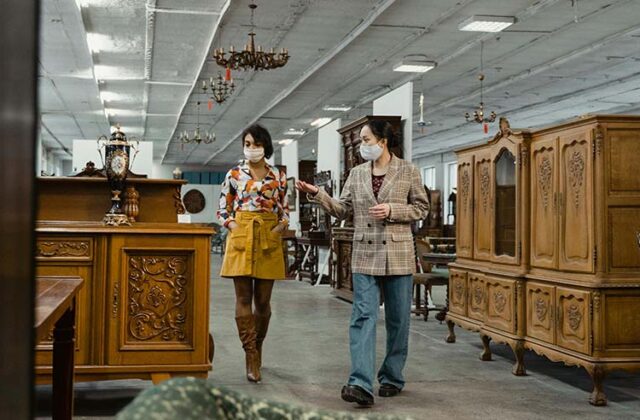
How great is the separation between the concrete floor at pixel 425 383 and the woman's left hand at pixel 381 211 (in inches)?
41.0

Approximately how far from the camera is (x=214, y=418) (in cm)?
82

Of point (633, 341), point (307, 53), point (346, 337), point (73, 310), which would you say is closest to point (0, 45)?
point (73, 310)

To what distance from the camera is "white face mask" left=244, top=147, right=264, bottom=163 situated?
4.77m

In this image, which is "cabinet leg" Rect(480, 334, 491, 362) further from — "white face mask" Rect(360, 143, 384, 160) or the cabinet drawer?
the cabinet drawer

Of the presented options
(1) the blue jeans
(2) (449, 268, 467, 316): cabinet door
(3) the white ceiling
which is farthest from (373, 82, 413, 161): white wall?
(1) the blue jeans

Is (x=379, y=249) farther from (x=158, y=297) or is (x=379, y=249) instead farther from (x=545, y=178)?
(x=545, y=178)

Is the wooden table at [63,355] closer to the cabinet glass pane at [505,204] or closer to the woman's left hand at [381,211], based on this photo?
the woman's left hand at [381,211]

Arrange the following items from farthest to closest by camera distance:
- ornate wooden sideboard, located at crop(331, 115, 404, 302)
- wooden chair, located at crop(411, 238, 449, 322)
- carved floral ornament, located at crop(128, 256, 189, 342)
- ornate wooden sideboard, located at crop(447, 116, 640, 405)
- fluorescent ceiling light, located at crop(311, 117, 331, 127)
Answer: fluorescent ceiling light, located at crop(311, 117, 331, 127)
ornate wooden sideboard, located at crop(331, 115, 404, 302)
wooden chair, located at crop(411, 238, 449, 322)
ornate wooden sideboard, located at crop(447, 116, 640, 405)
carved floral ornament, located at crop(128, 256, 189, 342)

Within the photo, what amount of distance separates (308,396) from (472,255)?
2169 millimetres

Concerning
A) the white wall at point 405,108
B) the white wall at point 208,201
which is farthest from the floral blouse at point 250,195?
the white wall at point 208,201

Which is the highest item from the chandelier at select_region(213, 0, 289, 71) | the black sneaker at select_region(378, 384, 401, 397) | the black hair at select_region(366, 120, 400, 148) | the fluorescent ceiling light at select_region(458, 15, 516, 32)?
the fluorescent ceiling light at select_region(458, 15, 516, 32)

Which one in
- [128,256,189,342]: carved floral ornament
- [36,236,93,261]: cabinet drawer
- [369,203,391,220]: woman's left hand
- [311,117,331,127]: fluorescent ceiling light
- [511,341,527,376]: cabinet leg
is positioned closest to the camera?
[36,236,93,261]: cabinet drawer

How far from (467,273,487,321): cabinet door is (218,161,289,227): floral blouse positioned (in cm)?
176

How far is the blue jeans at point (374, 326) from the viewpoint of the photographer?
4.09m
